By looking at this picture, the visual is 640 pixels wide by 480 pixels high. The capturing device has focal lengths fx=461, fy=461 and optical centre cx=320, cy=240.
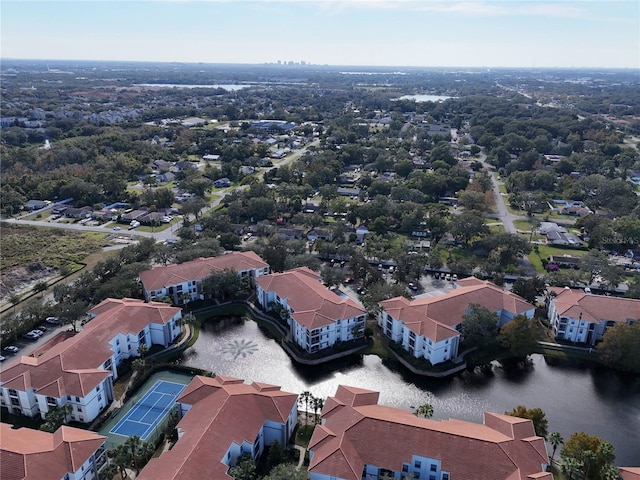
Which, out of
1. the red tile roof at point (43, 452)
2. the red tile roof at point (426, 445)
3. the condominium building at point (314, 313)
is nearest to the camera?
the red tile roof at point (43, 452)

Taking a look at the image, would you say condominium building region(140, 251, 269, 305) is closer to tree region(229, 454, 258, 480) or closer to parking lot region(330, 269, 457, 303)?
parking lot region(330, 269, 457, 303)

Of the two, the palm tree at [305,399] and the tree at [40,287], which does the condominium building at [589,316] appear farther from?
the tree at [40,287]

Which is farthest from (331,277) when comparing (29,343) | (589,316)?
(29,343)

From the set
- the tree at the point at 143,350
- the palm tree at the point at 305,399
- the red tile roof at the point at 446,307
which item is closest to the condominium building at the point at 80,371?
the tree at the point at 143,350

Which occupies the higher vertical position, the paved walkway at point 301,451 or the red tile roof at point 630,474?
the red tile roof at point 630,474

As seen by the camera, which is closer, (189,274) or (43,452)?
(43,452)

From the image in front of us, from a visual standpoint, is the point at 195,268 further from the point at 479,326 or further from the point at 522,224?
the point at 522,224

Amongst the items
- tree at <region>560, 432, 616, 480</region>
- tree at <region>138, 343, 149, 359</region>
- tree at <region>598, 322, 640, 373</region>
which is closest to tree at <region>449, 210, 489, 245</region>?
tree at <region>598, 322, 640, 373</region>
